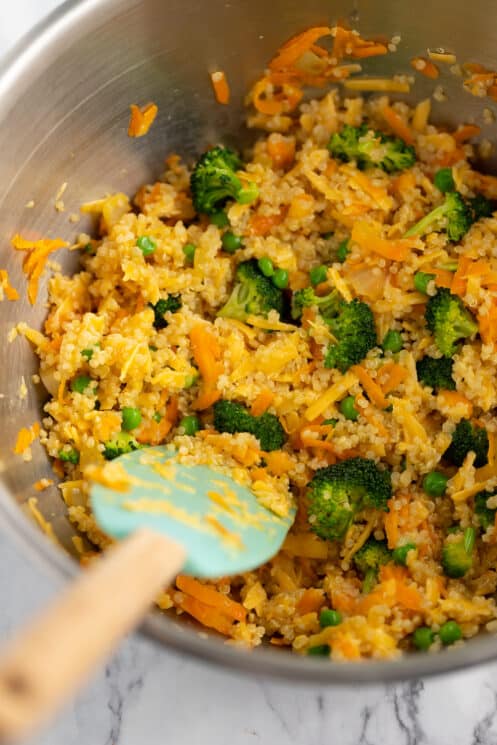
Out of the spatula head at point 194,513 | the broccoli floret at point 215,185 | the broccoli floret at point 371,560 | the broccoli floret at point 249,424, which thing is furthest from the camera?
the broccoli floret at point 215,185

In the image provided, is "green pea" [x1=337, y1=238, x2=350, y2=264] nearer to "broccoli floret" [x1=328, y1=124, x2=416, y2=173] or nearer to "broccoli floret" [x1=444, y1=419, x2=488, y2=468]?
"broccoli floret" [x1=328, y1=124, x2=416, y2=173]

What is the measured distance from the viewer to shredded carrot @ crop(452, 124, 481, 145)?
3.30 m

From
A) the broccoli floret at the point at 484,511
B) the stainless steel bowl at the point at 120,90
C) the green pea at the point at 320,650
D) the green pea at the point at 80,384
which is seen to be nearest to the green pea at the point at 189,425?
the green pea at the point at 80,384

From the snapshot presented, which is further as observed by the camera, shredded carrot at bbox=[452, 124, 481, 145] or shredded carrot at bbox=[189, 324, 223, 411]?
shredded carrot at bbox=[452, 124, 481, 145]

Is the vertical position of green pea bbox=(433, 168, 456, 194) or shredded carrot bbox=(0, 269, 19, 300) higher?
shredded carrot bbox=(0, 269, 19, 300)

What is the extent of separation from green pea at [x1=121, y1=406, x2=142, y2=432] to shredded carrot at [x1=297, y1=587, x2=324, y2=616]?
76cm

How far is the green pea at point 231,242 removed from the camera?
3.21 m

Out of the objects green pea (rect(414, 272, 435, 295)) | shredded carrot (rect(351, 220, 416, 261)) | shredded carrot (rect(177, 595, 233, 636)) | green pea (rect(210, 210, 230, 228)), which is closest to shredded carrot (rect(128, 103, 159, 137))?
green pea (rect(210, 210, 230, 228))

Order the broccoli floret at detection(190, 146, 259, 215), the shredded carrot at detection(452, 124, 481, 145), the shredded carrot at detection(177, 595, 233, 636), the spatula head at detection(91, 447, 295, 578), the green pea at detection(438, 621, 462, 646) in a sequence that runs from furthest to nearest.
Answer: the shredded carrot at detection(452, 124, 481, 145), the broccoli floret at detection(190, 146, 259, 215), the shredded carrot at detection(177, 595, 233, 636), the green pea at detection(438, 621, 462, 646), the spatula head at detection(91, 447, 295, 578)

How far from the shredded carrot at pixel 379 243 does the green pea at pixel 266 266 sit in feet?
1.00

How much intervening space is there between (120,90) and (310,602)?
71.0 inches

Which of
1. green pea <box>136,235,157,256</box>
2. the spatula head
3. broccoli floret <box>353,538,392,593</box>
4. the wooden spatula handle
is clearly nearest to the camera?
the wooden spatula handle

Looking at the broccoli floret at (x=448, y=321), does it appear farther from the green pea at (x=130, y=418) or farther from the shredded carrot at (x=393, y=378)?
the green pea at (x=130, y=418)

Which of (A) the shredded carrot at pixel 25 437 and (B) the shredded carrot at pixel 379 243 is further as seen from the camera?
(B) the shredded carrot at pixel 379 243
